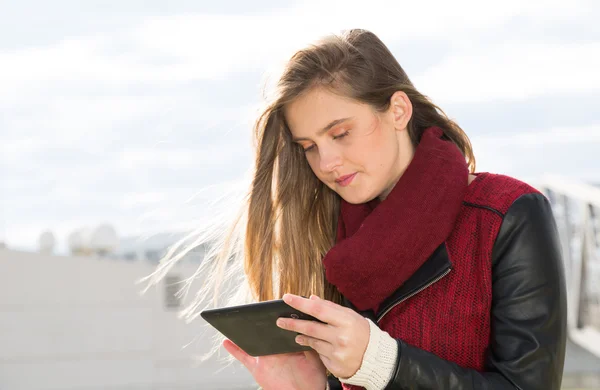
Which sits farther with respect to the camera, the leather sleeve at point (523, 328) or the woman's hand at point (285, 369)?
the woman's hand at point (285, 369)

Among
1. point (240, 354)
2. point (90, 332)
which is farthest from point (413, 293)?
point (90, 332)

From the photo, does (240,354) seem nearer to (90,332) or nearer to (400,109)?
(400,109)

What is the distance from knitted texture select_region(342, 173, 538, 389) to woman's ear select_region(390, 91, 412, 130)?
0.28m

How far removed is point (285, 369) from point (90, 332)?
10.3m

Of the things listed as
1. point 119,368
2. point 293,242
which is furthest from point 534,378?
point 119,368

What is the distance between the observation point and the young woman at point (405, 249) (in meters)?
1.93

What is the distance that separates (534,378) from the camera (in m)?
1.94

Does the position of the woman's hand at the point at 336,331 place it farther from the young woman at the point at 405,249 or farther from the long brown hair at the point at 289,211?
the long brown hair at the point at 289,211

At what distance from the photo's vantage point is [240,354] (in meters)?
2.32

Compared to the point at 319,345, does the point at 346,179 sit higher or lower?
higher

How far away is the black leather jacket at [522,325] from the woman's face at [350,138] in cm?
38

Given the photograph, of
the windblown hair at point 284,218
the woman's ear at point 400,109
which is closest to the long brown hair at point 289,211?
the windblown hair at point 284,218

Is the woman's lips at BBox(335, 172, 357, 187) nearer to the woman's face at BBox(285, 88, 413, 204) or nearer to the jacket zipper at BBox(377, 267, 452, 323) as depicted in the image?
the woman's face at BBox(285, 88, 413, 204)

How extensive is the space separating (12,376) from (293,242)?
10314 mm
